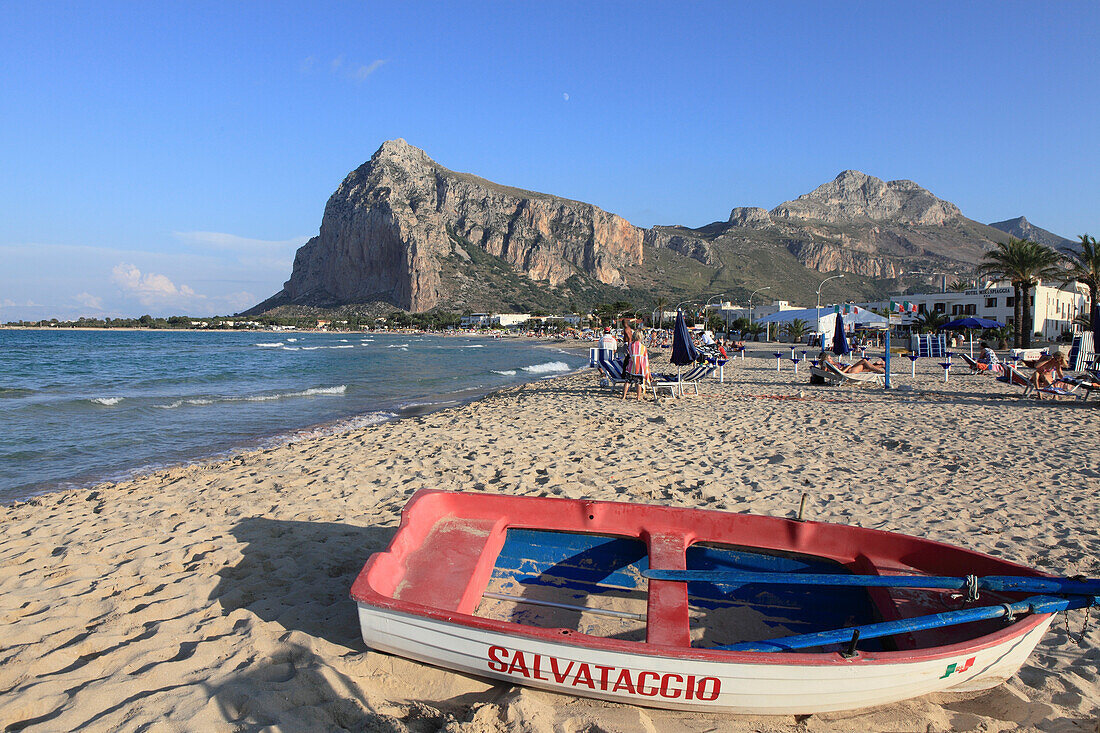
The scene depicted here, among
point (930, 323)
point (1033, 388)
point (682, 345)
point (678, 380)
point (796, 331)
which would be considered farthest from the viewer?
point (796, 331)

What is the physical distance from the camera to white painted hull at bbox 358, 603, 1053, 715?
7.45 ft

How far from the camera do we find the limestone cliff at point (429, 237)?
134 meters

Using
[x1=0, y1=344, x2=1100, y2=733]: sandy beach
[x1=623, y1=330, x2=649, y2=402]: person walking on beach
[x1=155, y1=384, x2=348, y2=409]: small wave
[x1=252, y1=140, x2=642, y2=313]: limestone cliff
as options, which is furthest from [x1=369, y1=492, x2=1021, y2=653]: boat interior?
[x1=252, y1=140, x2=642, y2=313]: limestone cliff

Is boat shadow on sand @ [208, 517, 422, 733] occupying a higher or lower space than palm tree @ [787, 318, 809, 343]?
lower

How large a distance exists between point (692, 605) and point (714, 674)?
43.1 inches

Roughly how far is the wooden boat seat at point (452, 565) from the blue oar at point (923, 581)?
3.46 ft

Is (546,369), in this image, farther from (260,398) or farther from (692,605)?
(692,605)

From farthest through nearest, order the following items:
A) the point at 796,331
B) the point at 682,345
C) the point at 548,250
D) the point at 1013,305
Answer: the point at 548,250 → the point at 796,331 → the point at 1013,305 → the point at 682,345

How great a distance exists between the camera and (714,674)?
7.47 feet

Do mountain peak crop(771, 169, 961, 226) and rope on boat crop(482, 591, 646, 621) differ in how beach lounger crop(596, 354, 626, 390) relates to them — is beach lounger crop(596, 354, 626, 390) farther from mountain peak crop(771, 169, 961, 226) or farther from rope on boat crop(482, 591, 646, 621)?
mountain peak crop(771, 169, 961, 226)

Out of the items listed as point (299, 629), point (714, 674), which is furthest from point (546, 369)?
point (714, 674)

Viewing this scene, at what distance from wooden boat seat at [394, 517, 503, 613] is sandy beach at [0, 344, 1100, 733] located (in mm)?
363

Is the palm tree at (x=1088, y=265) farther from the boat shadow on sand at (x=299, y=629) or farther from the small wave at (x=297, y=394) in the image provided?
the boat shadow on sand at (x=299, y=629)

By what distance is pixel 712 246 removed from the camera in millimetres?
131875
